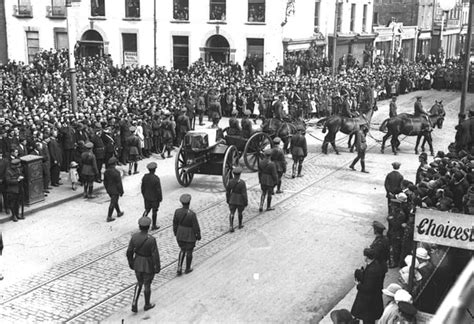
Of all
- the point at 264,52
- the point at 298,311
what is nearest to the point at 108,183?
the point at 298,311

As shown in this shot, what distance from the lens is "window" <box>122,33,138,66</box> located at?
132 feet

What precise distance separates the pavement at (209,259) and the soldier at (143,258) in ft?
1.29

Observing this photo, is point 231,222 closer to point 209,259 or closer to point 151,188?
point 209,259

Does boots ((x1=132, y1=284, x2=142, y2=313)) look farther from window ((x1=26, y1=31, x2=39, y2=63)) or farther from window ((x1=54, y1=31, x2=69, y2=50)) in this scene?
window ((x1=26, y1=31, x2=39, y2=63))

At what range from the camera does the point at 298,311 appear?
9.84 metres

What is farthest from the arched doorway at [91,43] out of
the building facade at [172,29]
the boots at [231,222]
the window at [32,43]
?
the boots at [231,222]

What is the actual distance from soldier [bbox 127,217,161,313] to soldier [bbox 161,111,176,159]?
1090 centimetres

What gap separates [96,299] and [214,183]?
8.19 m

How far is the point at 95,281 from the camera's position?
1102cm

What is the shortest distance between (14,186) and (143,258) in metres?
5.61

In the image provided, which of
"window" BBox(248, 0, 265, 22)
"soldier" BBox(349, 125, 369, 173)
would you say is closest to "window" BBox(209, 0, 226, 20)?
"window" BBox(248, 0, 265, 22)

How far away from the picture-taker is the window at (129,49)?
40213 millimetres

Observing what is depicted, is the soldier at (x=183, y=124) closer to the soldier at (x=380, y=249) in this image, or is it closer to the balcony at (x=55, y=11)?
the soldier at (x=380, y=249)

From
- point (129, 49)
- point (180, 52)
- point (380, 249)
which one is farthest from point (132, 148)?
point (129, 49)
